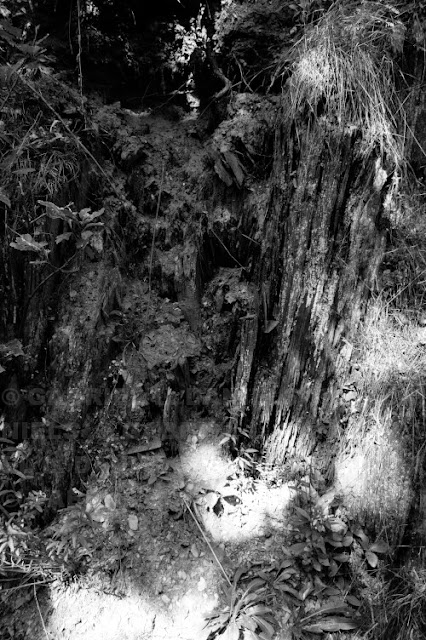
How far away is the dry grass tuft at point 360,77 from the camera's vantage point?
2938 millimetres

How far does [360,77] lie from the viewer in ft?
9.73

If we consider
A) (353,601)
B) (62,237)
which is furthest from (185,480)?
(62,237)

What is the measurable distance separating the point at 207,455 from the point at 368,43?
3378mm

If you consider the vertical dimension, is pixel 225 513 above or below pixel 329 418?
below

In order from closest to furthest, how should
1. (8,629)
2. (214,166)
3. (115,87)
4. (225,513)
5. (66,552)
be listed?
(8,629) < (66,552) < (225,513) < (214,166) < (115,87)

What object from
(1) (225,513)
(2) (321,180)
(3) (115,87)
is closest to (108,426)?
→ (1) (225,513)

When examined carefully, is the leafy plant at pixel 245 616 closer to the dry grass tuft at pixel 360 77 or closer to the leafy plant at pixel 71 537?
the leafy plant at pixel 71 537

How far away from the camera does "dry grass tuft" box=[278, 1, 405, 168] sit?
2.94m

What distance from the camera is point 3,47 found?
10.6 ft

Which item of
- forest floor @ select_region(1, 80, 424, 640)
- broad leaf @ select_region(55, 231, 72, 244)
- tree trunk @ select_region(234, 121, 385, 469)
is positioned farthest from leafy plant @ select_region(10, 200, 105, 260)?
tree trunk @ select_region(234, 121, 385, 469)

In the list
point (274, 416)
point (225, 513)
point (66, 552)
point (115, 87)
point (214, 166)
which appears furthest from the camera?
point (115, 87)

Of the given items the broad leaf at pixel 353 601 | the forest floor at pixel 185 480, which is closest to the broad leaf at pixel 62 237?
the forest floor at pixel 185 480

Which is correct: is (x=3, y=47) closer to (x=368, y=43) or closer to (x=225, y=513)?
(x=368, y=43)

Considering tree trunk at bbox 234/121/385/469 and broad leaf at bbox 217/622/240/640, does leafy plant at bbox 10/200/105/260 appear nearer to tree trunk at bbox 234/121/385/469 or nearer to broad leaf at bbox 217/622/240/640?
tree trunk at bbox 234/121/385/469
